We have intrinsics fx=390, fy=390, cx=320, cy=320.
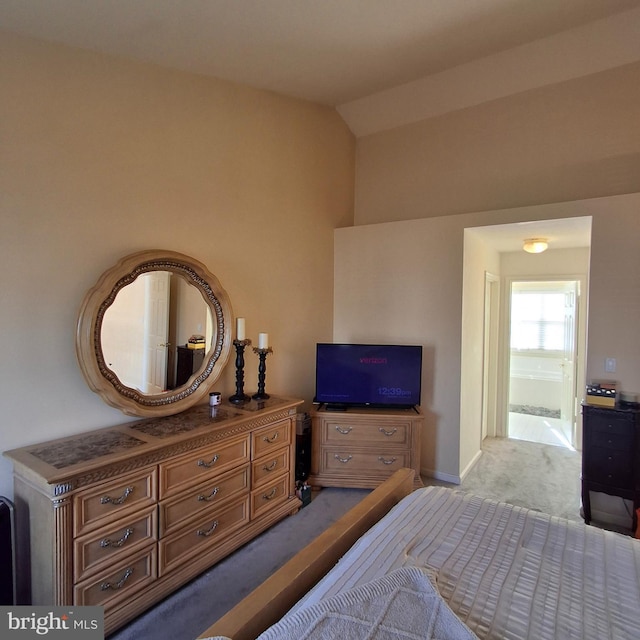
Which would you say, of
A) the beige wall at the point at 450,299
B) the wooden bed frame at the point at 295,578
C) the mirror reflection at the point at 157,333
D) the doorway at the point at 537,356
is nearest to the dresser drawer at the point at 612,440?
the beige wall at the point at 450,299

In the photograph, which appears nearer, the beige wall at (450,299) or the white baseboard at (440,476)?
the beige wall at (450,299)

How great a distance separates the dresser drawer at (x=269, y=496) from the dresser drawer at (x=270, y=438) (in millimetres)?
243

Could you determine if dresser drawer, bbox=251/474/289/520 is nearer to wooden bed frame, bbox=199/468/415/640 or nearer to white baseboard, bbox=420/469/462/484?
wooden bed frame, bbox=199/468/415/640

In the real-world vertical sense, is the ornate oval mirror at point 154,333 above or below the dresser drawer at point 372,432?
above

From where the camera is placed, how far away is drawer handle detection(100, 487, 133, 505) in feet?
5.84

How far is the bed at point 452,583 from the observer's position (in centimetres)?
102

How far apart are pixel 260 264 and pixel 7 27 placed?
1946 mm

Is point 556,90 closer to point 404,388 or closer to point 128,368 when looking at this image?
point 404,388

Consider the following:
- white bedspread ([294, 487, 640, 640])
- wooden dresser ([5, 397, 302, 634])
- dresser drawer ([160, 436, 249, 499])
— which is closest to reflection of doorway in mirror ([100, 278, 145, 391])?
wooden dresser ([5, 397, 302, 634])

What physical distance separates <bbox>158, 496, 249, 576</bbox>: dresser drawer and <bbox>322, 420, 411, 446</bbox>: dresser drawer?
41.3 inches

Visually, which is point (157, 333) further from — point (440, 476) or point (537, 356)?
point (537, 356)

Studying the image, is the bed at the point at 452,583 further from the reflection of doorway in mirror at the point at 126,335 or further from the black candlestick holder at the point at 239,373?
the reflection of doorway in mirror at the point at 126,335

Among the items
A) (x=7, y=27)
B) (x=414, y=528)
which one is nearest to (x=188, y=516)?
(x=414, y=528)

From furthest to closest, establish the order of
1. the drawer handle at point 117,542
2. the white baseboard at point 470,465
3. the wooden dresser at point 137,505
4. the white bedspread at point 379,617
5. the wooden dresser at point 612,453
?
the white baseboard at point 470,465
the wooden dresser at point 612,453
the drawer handle at point 117,542
the wooden dresser at point 137,505
the white bedspread at point 379,617
